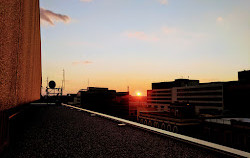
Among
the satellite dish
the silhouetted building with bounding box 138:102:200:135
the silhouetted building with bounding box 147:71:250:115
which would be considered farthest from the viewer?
the silhouetted building with bounding box 147:71:250:115

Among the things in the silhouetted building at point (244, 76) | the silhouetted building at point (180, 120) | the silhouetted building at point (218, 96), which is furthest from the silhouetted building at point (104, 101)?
the silhouetted building at point (244, 76)

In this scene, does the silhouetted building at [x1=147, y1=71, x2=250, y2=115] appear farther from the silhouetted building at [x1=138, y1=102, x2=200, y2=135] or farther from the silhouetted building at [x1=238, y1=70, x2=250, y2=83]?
the silhouetted building at [x1=138, y1=102, x2=200, y2=135]

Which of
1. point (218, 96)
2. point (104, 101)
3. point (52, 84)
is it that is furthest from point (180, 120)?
point (104, 101)

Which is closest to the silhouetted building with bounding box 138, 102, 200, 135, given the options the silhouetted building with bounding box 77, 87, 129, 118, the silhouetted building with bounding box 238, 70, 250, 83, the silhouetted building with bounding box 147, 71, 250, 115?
the silhouetted building with bounding box 147, 71, 250, 115

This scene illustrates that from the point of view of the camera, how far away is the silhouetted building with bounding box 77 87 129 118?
569 feet

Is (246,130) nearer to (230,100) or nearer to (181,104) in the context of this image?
(181,104)

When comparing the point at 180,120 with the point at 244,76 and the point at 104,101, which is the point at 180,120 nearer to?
the point at 244,76

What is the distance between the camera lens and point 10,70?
275cm

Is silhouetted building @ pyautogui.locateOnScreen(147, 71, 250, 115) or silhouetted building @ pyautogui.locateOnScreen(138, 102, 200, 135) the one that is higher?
silhouetted building @ pyautogui.locateOnScreen(147, 71, 250, 115)

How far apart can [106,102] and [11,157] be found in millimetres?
181606

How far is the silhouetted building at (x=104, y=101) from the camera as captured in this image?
17338cm

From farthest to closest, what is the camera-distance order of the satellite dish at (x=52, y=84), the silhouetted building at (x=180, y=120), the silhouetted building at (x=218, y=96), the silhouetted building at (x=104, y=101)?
the silhouetted building at (x=104, y=101) → the silhouetted building at (x=218, y=96) → the silhouetted building at (x=180, y=120) → the satellite dish at (x=52, y=84)

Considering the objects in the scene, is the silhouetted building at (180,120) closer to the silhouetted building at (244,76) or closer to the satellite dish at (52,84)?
the satellite dish at (52,84)

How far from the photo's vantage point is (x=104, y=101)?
181250 millimetres
